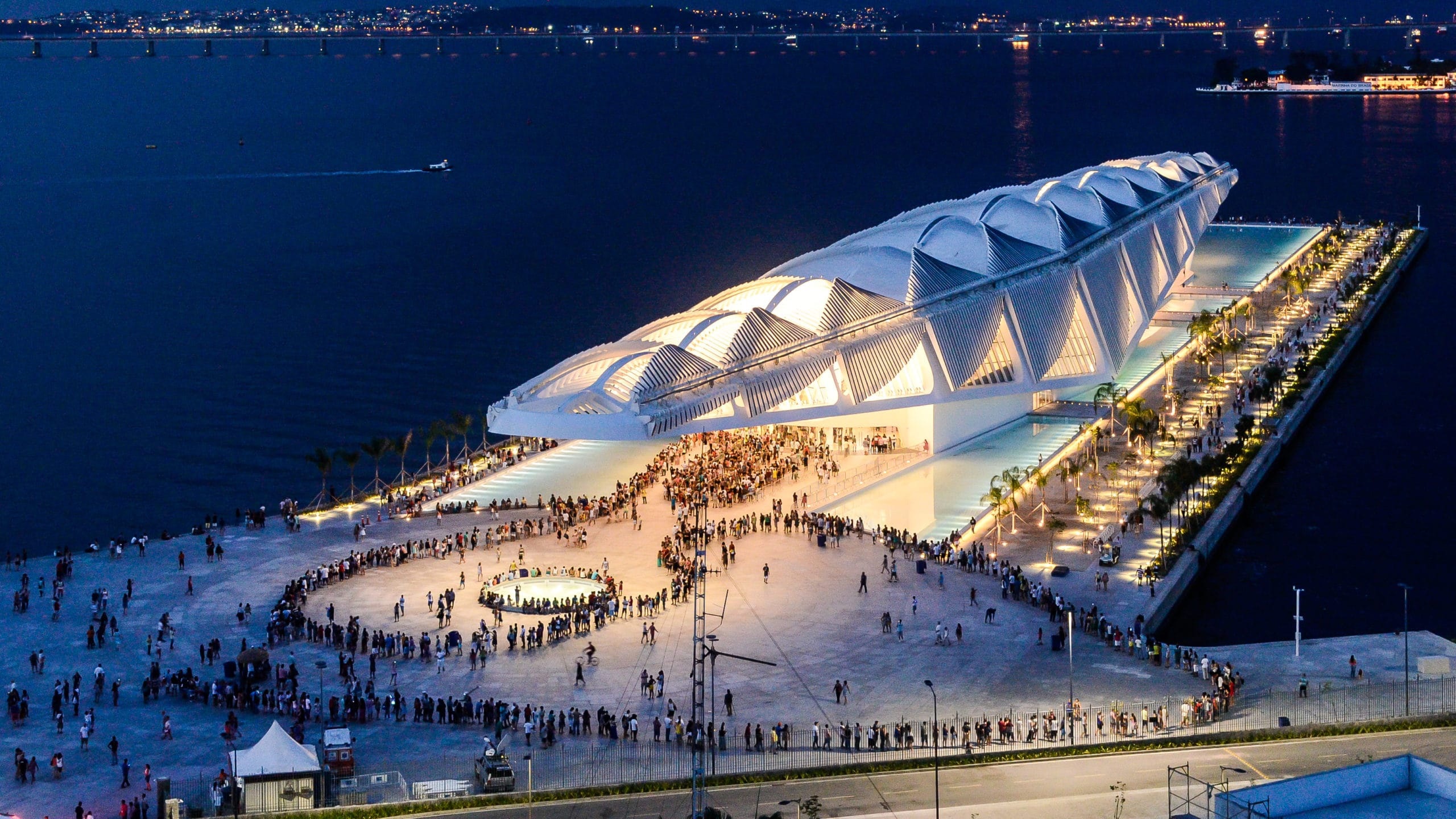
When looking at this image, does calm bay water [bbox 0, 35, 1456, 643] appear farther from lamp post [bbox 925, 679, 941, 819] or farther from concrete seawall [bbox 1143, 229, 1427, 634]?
lamp post [bbox 925, 679, 941, 819]

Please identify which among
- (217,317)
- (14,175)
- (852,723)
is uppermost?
(14,175)

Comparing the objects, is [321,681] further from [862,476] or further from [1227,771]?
[862,476]

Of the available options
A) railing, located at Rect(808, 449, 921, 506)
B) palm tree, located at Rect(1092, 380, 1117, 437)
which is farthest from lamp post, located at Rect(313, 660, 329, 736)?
palm tree, located at Rect(1092, 380, 1117, 437)

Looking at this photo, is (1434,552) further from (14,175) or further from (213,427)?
(14,175)

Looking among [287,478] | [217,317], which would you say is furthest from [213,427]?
[217,317]

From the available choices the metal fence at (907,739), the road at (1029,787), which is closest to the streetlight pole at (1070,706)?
the metal fence at (907,739)
